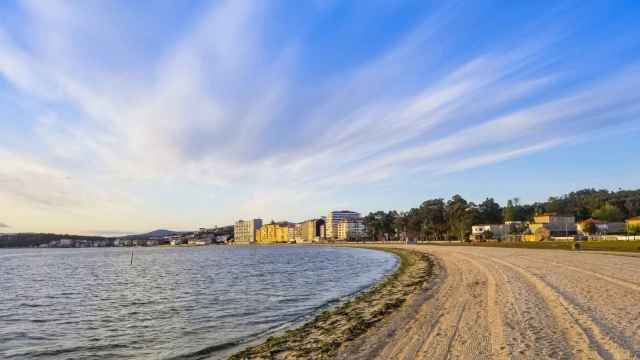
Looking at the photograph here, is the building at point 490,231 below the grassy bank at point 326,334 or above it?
above

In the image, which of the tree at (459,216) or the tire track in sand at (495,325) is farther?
the tree at (459,216)

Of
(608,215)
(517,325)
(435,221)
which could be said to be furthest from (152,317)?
(608,215)

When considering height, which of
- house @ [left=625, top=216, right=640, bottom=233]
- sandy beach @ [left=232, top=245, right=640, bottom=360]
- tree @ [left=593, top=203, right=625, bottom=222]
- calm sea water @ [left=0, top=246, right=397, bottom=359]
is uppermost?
tree @ [left=593, top=203, right=625, bottom=222]

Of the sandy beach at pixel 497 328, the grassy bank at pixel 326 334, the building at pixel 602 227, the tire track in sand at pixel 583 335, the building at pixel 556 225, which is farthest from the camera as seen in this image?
the building at pixel 556 225

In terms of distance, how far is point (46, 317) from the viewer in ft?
80.5

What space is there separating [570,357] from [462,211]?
497ft

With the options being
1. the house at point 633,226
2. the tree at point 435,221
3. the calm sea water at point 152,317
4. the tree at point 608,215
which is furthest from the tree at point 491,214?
the calm sea water at point 152,317

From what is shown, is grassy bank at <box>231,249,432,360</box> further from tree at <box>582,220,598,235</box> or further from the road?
tree at <box>582,220,598,235</box>

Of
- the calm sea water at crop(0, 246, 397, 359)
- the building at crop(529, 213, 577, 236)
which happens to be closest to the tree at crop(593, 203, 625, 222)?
the building at crop(529, 213, 577, 236)

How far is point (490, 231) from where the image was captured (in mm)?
150875

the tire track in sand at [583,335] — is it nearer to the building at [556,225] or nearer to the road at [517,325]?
the road at [517,325]

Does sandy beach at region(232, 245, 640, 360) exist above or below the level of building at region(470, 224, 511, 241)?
below

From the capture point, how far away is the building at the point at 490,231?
487ft

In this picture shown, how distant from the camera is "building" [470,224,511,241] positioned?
14838 cm
